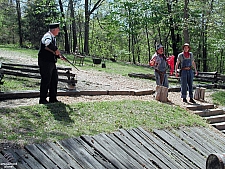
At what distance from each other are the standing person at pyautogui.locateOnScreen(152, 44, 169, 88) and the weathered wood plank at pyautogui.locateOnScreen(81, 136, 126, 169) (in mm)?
4771

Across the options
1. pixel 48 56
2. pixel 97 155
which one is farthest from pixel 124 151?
pixel 48 56

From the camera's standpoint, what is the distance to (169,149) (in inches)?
258

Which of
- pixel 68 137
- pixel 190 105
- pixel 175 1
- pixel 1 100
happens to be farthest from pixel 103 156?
pixel 175 1

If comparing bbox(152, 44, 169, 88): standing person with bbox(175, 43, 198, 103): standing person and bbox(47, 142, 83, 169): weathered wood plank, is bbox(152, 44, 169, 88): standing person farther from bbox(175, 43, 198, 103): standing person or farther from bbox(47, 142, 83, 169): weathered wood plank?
bbox(47, 142, 83, 169): weathered wood plank

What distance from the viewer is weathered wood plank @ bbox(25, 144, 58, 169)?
487 centimetres

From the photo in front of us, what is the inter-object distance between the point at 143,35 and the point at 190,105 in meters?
36.3

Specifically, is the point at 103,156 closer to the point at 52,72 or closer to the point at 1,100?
the point at 52,72

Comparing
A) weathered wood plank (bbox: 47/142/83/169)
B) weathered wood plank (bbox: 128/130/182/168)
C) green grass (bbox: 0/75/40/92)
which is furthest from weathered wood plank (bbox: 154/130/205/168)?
green grass (bbox: 0/75/40/92)

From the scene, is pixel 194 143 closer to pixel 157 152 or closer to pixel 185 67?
pixel 157 152

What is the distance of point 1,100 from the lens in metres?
8.14

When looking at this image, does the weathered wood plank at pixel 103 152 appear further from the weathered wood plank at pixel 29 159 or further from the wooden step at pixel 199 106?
the wooden step at pixel 199 106

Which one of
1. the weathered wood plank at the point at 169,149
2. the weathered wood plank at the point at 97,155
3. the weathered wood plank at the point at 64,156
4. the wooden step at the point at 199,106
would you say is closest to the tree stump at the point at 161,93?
the wooden step at the point at 199,106

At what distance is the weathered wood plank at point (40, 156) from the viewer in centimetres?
487

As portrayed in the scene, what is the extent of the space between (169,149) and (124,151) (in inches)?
45.1
